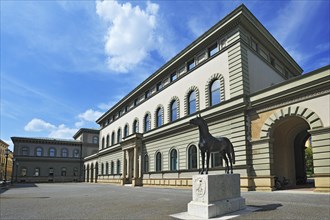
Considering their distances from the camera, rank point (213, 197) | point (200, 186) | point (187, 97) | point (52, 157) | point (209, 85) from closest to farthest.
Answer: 1. point (213, 197)
2. point (200, 186)
3. point (209, 85)
4. point (187, 97)
5. point (52, 157)

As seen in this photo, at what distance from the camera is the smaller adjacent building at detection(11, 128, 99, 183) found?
67.4 metres

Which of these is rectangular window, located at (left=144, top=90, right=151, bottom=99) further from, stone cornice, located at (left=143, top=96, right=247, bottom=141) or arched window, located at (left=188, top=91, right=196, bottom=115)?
arched window, located at (left=188, top=91, right=196, bottom=115)

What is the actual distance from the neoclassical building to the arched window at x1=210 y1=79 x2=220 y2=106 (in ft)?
0.32

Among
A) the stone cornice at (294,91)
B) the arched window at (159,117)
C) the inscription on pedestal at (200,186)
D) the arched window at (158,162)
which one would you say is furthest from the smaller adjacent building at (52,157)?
the inscription on pedestal at (200,186)

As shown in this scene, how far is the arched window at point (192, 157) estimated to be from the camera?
2508 cm

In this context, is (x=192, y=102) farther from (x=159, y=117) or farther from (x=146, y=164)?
(x=146, y=164)

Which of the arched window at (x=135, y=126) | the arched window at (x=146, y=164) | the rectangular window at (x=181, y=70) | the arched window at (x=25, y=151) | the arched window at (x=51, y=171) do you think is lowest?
the arched window at (x=51, y=171)

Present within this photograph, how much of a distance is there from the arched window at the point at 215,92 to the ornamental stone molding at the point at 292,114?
228 inches

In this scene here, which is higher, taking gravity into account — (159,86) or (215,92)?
(159,86)

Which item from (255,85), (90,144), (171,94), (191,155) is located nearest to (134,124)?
(171,94)

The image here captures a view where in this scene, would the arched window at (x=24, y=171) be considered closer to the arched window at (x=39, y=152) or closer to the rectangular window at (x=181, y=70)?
the arched window at (x=39, y=152)

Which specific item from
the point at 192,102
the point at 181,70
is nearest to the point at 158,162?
the point at 192,102

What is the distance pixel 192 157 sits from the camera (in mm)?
25484

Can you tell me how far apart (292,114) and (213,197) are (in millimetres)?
11345
